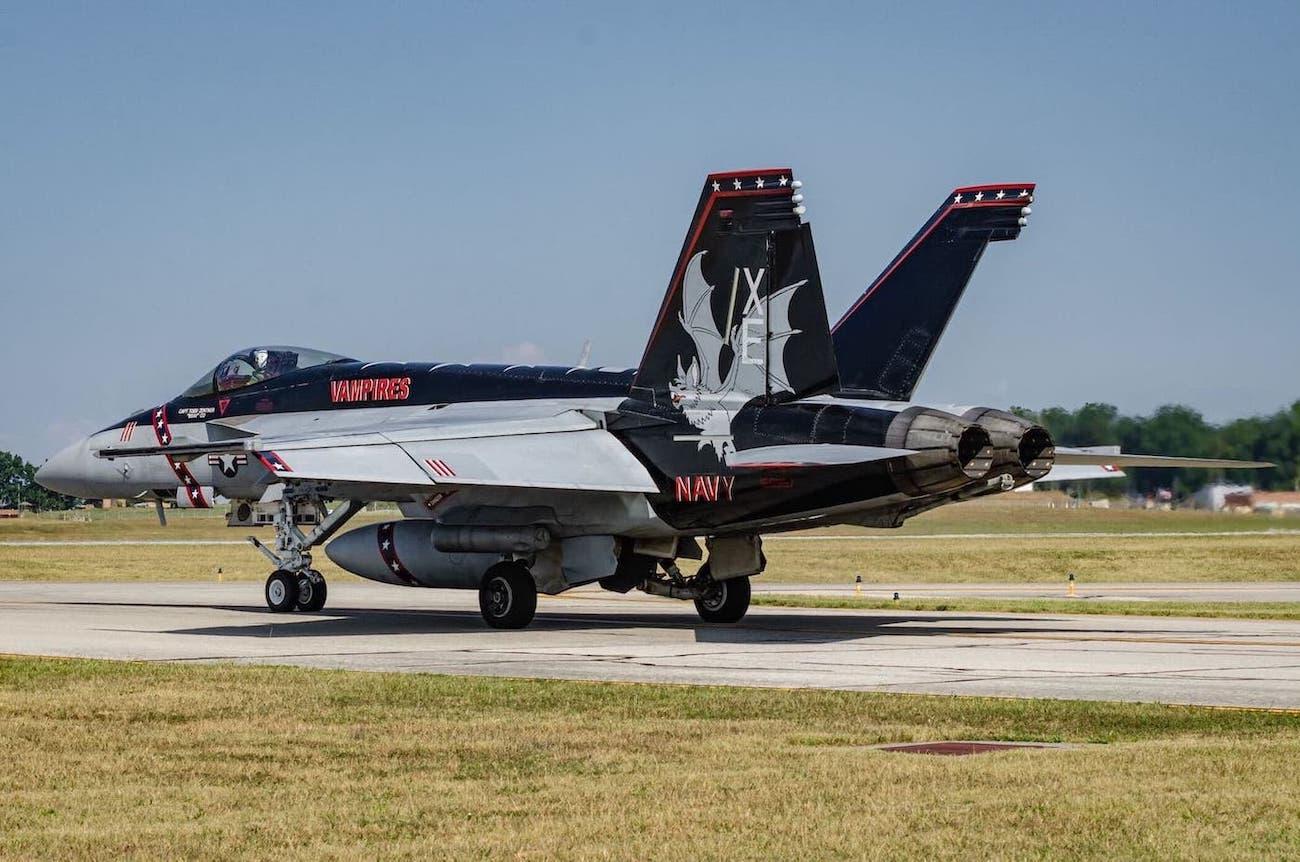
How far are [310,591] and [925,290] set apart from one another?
32.9 feet

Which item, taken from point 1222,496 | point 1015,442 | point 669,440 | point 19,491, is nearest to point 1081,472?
point 1015,442

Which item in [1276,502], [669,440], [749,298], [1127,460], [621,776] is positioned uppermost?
[749,298]

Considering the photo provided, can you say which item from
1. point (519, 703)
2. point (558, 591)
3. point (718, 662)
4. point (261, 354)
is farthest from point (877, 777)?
point (261, 354)

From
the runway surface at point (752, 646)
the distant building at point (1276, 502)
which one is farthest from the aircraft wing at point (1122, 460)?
the distant building at point (1276, 502)

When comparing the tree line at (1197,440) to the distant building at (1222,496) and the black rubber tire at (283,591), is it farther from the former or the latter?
the black rubber tire at (283,591)

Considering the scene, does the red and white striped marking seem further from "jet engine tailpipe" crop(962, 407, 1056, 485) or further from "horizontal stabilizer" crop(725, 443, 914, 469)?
"jet engine tailpipe" crop(962, 407, 1056, 485)

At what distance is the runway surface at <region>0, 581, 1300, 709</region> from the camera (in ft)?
48.3

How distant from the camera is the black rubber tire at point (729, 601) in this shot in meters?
23.5

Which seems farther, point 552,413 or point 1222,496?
point 1222,496

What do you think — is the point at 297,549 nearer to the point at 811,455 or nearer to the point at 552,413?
the point at 552,413

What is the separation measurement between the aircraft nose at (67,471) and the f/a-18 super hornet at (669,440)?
65.8 inches

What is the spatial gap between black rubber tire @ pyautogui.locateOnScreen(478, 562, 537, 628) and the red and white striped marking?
2.12 metres

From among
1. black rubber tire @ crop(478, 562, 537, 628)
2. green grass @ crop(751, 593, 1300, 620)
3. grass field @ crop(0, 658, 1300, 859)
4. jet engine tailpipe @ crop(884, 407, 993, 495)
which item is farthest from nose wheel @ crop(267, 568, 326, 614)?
grass field @ crop(0, 658, 1300, 859)

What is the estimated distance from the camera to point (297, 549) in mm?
24000
